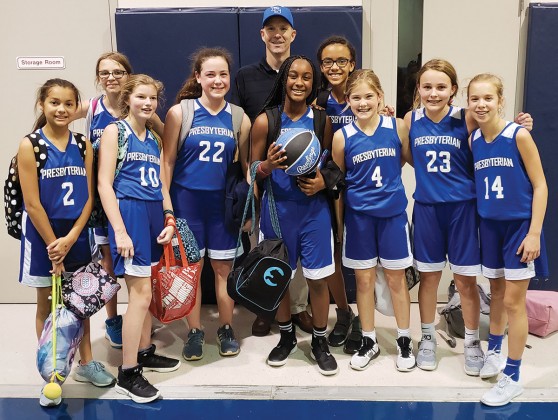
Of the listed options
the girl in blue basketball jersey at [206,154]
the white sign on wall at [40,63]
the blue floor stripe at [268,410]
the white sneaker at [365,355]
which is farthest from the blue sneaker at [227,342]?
the white sign on wall at [40,63]

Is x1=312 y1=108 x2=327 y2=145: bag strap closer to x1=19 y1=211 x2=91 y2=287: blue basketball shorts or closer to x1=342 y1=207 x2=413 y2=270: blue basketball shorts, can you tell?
x1=342 y1=207 x2=413 y2=270: blue basketball shorts

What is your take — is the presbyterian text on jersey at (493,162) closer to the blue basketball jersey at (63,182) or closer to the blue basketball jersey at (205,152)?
the blue basketball jersey at (205,152)

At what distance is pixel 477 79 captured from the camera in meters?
2.73

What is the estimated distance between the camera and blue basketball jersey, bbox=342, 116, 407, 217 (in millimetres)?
2930

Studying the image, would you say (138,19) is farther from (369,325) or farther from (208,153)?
(369,325)

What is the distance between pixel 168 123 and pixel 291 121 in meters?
0.68

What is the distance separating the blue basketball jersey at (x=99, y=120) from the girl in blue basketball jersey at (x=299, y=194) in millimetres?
853

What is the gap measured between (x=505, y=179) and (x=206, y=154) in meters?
1.53

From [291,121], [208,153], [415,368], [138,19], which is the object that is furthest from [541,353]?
[138,19]

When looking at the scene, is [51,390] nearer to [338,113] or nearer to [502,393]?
[338,113]

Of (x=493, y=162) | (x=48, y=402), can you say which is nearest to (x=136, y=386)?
(x=48, y=402)

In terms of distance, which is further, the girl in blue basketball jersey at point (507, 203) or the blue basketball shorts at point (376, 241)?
the blue basketball shorts at point (376, 241)

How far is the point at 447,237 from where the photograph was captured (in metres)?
2.98

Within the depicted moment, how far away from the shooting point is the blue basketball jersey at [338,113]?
3.19 m
